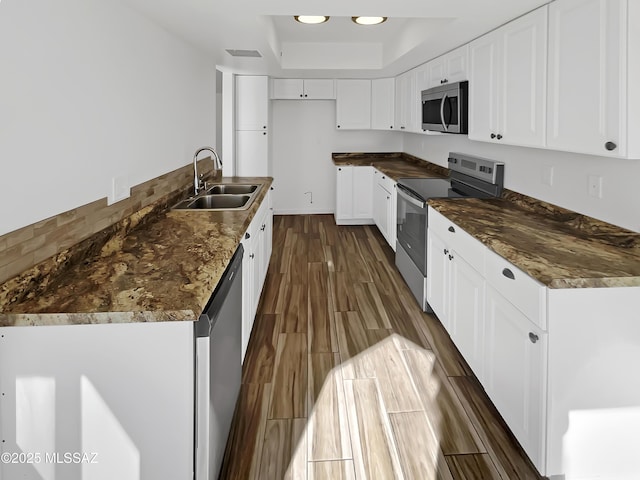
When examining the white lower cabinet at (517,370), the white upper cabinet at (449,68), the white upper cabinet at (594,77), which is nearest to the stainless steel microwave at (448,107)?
the white upper cabinet at (449,68)

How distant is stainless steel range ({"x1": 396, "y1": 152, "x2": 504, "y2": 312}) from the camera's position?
11.8 ft

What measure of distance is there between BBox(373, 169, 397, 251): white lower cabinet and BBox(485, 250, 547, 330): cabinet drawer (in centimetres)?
284

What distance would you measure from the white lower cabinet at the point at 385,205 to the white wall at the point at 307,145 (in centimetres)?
101

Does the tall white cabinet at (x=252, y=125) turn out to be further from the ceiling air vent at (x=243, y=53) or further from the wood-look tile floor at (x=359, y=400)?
the wood-look tile floor at (x=359, y=400)

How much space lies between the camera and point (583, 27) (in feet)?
6.79

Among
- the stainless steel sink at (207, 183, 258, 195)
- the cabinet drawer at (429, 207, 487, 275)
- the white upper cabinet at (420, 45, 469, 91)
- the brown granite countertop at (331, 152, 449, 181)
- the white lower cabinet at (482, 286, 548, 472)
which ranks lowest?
the white lower cabinet at (482, 286, 548, 472)

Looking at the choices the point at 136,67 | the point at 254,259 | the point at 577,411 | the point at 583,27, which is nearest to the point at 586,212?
the point at 583,27

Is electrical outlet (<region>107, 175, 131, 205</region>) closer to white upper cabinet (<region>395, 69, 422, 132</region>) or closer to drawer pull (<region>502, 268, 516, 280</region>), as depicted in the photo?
drawer pull (<region>502, 268, 516, 280</region>)

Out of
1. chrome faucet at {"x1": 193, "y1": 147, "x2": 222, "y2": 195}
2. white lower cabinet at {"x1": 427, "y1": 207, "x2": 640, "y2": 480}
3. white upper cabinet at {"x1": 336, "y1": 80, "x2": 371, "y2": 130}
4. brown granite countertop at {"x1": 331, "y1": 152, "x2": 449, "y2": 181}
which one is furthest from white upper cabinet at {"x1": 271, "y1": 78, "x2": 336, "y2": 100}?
white lower cabinet at {"x1": 427, "y1": 207, "x2": 640, "y2": 480}

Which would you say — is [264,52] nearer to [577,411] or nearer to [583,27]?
[583,27]

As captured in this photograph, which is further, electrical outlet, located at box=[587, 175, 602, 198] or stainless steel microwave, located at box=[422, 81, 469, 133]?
stainless steel microwave, located at box=[422, 81, 469, 133]

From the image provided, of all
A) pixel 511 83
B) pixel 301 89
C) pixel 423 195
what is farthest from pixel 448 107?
pixel 301 89

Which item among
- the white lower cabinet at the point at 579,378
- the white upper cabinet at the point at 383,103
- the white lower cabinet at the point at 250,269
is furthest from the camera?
the white upper cabinet at the point at 383,103

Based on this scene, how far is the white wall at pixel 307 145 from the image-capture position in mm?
7242
